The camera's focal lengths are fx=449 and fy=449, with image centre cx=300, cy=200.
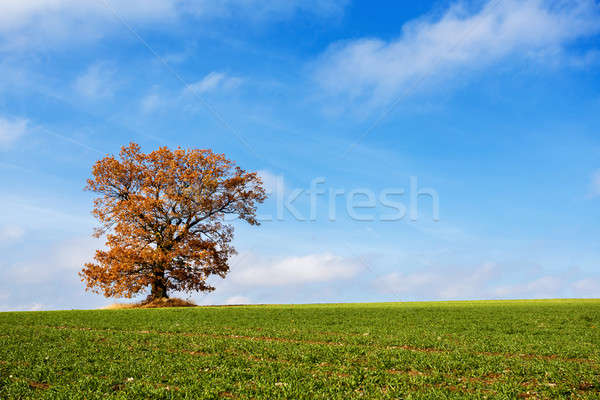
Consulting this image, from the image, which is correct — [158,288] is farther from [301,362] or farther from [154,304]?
[301,362]

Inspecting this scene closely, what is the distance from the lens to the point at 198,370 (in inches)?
500

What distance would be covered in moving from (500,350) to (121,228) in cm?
3962

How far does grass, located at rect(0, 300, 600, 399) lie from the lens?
10836 mm

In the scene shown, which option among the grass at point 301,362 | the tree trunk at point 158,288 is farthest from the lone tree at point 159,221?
the grass at point 301,362

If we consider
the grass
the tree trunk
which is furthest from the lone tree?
the grass

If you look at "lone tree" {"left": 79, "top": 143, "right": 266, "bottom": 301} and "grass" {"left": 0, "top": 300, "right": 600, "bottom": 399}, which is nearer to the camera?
"grass" {"left": 0, "top": 300, "right": 600, "bottom": 399}

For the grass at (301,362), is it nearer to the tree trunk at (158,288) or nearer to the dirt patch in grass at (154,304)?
the dirt patch in grass at (154,304)

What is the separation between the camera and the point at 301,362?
44.5ft

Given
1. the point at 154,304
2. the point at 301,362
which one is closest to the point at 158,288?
the point at 154,304

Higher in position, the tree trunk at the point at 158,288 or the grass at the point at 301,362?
the tree trunk at the point at 158,288

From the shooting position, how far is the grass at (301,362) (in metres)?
10.8

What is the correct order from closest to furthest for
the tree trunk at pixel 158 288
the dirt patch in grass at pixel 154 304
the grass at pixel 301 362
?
1. the grass at pixel 301 362
2. the dirt patch in grass at pixel 154 304
3. the tree trunk at pixel 158 288

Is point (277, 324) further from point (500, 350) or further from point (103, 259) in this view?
point (103, 259)

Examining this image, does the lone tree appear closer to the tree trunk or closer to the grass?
the tree trunk
